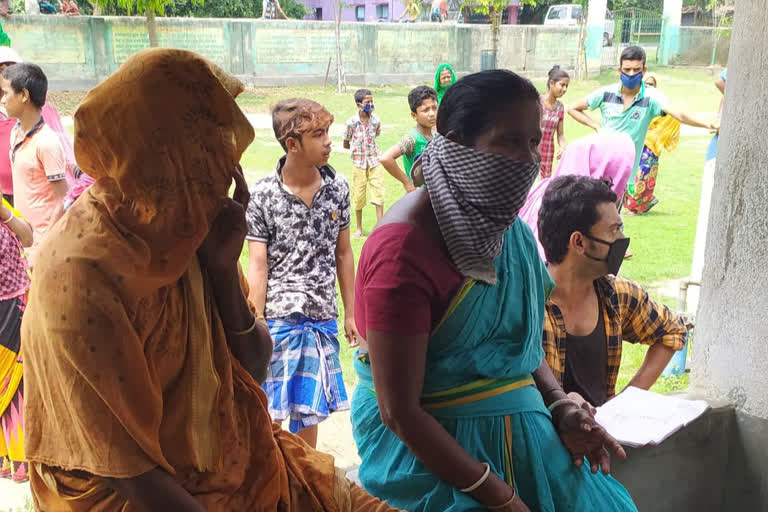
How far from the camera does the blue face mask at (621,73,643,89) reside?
7520 mm

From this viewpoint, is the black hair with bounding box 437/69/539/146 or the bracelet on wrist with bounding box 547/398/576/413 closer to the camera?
the black hair with bounding box 437/69/539/146

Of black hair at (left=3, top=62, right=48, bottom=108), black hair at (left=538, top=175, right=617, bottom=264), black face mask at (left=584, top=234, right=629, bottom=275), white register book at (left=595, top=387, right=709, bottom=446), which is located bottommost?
white register book at (left=595, top=387, right=709, bottom=446)

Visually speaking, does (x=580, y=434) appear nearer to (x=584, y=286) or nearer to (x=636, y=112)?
(x=584, y=286)

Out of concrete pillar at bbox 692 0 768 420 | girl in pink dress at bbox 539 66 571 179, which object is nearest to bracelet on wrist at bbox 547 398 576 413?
concrete pillar at bbox 692 0 768 420

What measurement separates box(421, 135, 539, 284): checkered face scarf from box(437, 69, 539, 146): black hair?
0.04 metres

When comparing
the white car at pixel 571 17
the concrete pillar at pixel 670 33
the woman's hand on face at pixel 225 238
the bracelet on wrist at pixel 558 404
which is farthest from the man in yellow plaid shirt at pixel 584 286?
the white car at pixel 571 17

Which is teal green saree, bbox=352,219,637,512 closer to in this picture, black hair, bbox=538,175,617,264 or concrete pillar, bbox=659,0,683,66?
black hair, bbox=538,175,617,264

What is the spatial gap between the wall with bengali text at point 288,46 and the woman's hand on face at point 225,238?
17.4m

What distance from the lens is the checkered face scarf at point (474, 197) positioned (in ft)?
5.65

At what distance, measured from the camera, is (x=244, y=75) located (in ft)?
68.1

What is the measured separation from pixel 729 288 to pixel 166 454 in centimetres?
241

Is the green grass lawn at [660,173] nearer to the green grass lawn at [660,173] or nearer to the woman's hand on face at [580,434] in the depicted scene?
the green grass lawn at [660,173]

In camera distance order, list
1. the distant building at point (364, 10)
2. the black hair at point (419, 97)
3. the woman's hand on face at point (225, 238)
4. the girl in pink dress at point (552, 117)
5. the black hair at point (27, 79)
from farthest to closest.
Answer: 1. the distant building at point (364, 10)
2. the girl in pink dress at point (552, 117)
3. the black hair at point (419, 97)
4. the black hair at point (27, 79)
5. the woman's hand on face at point (225, 238)

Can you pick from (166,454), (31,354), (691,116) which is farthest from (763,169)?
(691,116)
